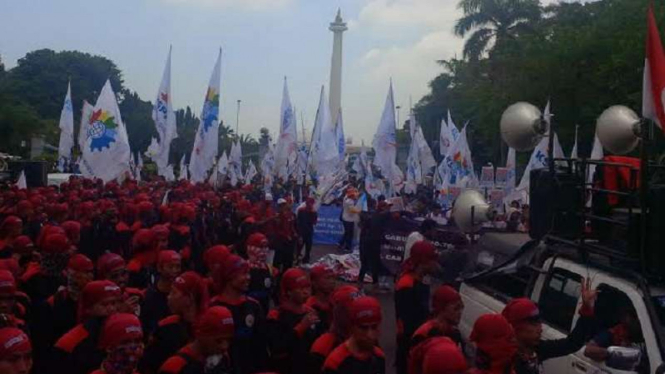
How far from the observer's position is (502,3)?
42406mm

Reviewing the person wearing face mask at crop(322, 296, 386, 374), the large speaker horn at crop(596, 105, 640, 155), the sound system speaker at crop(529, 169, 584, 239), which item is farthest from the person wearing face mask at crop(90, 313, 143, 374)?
the large speaker horn at crop(596, 105, 640, 155)

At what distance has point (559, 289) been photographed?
19.3 feet

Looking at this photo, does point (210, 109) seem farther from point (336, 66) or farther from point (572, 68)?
point (336, 66)

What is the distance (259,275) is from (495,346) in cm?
322

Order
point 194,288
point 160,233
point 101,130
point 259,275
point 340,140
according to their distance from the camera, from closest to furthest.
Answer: point 194,288, point 259,275, point 160,233, point 101,130, point 340,140

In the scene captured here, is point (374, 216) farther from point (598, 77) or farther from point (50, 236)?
point (598, 77)

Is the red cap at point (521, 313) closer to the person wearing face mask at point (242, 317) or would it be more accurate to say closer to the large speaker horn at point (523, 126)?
the person wearing face mask at point (242, 317)

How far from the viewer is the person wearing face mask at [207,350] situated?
3982mm

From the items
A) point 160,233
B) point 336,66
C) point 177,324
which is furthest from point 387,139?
point 336,66

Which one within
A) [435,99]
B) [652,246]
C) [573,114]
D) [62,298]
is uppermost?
[435,99]

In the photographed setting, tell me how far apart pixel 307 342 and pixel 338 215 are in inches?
582

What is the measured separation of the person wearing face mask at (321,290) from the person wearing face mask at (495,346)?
6.07 feet

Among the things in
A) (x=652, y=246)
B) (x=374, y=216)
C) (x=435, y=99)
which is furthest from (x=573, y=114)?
(x=435, y=99)

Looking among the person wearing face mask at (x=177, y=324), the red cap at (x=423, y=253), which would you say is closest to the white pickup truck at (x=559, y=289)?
the red cap at (x=423, y=253)
